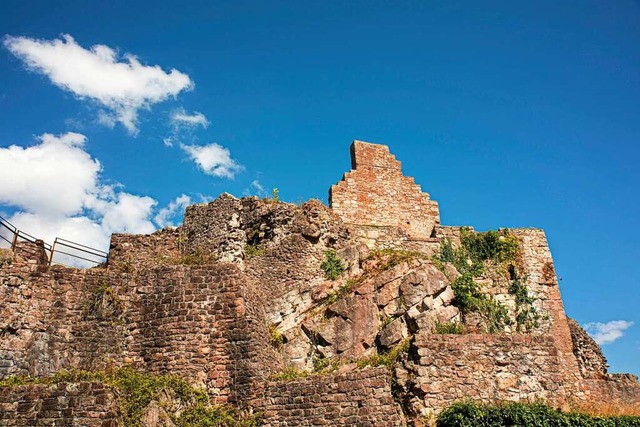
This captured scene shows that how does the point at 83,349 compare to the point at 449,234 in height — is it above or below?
below

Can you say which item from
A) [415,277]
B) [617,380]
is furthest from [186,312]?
[617,380]

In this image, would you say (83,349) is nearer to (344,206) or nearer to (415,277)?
(415,277)

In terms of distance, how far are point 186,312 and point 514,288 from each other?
1422 centimetres

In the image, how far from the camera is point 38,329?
54.1 feet

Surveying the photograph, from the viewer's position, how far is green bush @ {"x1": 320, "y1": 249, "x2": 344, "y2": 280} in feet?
70.4

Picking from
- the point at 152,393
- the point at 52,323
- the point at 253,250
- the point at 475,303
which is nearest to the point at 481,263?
the point at 475,303

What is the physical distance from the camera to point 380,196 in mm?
27078

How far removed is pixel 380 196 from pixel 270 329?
34.4 ft

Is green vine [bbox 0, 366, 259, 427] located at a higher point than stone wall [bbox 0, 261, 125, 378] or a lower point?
lower

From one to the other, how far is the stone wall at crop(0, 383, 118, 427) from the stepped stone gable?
14148 millimetres

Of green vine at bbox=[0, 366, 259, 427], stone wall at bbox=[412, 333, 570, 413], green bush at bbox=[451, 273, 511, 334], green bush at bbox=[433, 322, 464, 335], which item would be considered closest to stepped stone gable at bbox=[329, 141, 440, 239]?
green bush at bbox=[451, 273, 511, 334]

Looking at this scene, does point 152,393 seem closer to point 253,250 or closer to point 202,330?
point 202,330

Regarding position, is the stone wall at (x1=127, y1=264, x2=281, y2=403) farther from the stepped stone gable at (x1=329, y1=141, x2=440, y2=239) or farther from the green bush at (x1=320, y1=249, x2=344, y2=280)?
the stepped stone gable at (x1=329, y1=141, x2=440, y2=239)

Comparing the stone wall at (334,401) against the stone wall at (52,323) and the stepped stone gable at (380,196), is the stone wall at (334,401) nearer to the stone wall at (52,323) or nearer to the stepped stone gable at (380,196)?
the stone wall at (52,323)
